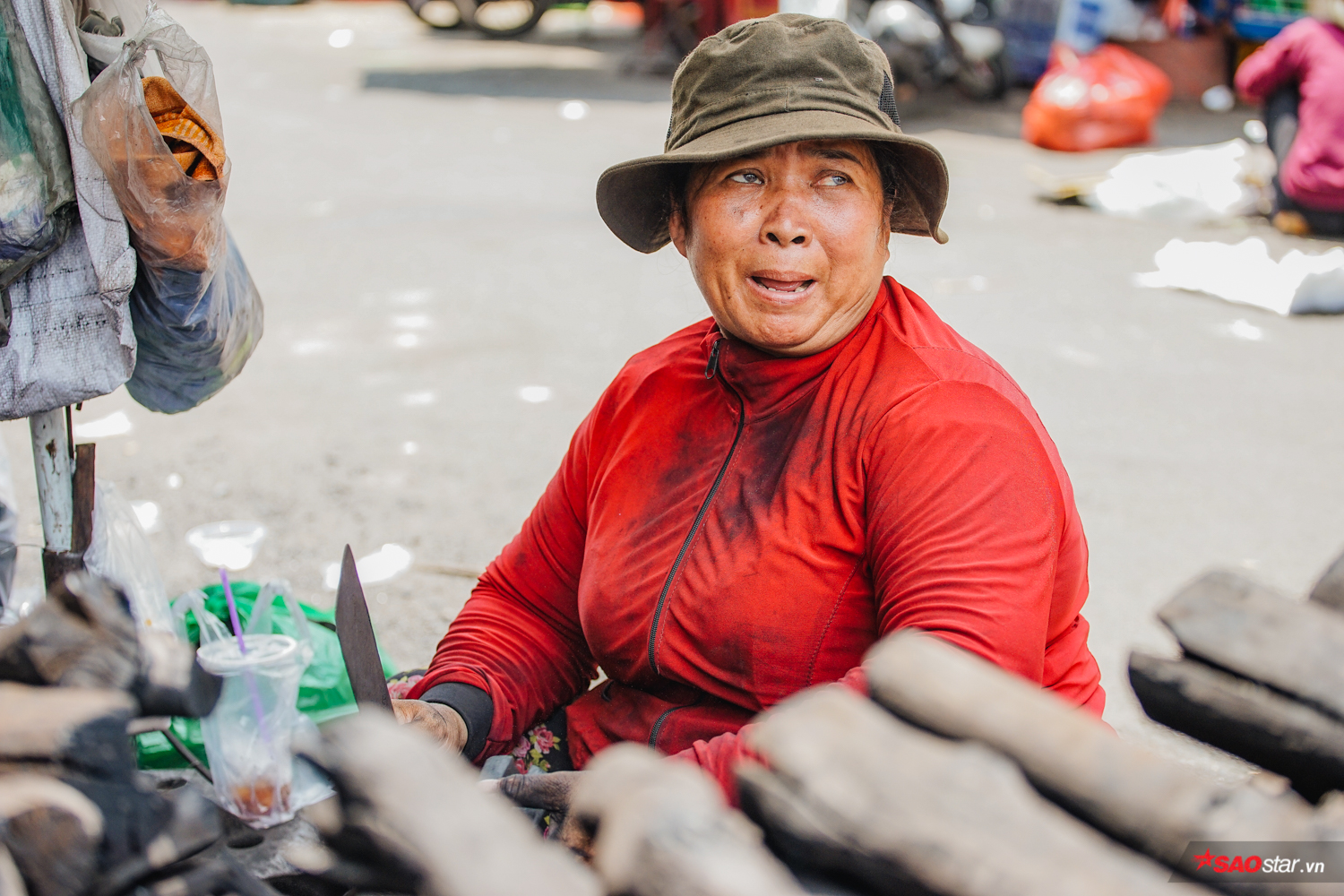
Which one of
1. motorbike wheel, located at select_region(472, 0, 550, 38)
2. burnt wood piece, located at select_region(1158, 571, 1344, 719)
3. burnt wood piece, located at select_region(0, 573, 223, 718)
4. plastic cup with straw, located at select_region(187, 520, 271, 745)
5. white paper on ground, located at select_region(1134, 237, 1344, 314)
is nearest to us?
burnt wood piece, located at select_region(1158, 571, 1344, 719)

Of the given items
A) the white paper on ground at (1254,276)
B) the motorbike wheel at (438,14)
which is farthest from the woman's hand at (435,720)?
the motorbike wheel at (438,14)

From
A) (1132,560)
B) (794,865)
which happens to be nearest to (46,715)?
(794,865)

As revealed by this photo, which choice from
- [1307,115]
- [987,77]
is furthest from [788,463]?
[987,77]

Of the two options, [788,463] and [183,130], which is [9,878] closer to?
[788,463]

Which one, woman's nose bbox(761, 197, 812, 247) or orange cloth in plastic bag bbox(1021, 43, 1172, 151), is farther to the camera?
orange cloth in plastic bag bbox(1021, 43, 1172, 151)

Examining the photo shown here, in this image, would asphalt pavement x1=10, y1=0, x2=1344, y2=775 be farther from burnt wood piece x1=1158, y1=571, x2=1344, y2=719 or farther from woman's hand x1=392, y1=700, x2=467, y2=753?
burnt wood piece x1=1158, y1=571, x2=1344, y2=719

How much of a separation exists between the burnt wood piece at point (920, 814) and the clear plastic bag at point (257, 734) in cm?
161

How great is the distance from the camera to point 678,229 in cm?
201

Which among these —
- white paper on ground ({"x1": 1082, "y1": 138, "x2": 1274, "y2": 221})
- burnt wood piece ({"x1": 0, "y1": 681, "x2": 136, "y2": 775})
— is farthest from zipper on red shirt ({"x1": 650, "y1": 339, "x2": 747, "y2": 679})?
white paper on ground ({"x1": 1082, "y1": 138, "x2": 1274, "y2": 221})

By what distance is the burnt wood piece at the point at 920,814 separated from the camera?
2.57 feet

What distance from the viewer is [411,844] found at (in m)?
0.82

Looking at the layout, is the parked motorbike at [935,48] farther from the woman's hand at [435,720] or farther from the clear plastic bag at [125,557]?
the woman's hand at [435,720]

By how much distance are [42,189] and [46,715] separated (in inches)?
47.8

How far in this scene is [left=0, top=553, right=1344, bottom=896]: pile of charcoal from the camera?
0.80 metres
